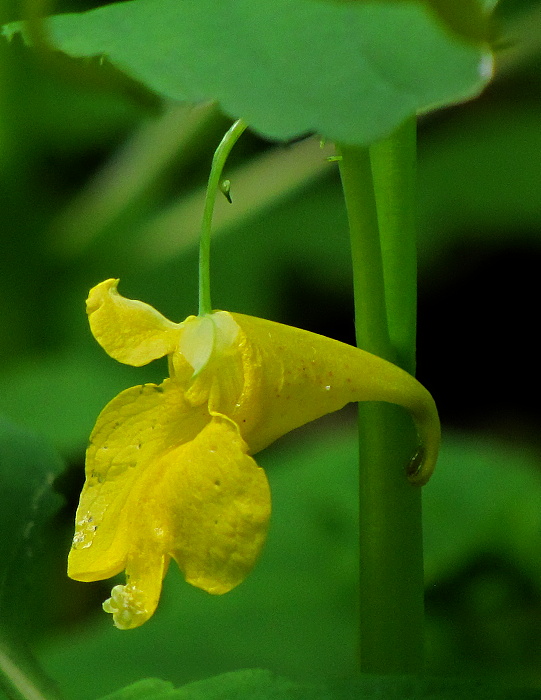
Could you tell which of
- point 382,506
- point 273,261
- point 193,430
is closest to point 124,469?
point 193,430

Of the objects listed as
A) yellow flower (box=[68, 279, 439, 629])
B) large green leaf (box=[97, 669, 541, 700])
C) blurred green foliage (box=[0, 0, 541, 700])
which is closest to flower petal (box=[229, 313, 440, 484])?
yellow flower (box=[68, 279, 439, 629])

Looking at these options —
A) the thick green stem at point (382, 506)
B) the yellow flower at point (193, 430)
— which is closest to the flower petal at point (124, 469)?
the yellow flower at point (193, 430)

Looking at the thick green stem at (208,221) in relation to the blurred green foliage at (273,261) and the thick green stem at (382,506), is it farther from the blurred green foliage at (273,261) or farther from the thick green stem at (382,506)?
the blurred green foliage at (273,261)

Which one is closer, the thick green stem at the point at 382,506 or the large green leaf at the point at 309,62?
the large green leaf at the point at 309,62

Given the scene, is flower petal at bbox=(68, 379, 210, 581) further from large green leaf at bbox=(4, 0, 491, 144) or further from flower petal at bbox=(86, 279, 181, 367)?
large green leaf at bbox=(4, 0, 491, 144)

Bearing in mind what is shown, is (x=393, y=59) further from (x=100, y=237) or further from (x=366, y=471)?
(x=100, y=237)

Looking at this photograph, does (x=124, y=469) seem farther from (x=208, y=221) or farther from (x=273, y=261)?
(x=273, y=261)
